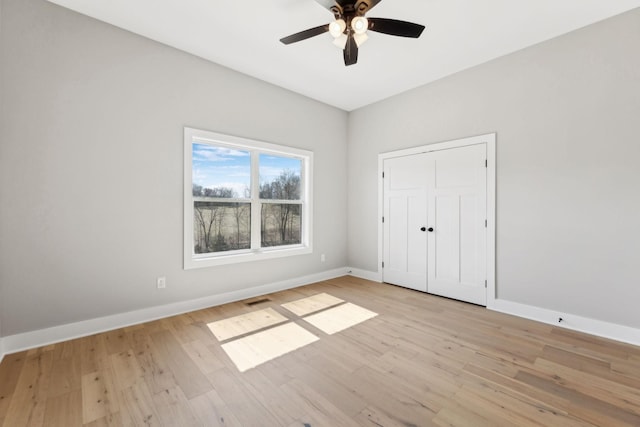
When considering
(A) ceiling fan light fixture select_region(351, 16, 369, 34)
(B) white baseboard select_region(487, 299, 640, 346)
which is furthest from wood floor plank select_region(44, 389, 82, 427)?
(B) white baseboard select_region(487, 299, 640, 346)

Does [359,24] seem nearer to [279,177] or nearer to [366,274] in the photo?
[279,177]

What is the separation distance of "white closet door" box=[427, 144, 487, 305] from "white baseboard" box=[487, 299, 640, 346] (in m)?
0.26

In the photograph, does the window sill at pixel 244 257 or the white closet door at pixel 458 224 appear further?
the white closet door at pixel 458 224

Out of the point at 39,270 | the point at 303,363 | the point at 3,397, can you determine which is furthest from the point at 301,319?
the point at 39,270

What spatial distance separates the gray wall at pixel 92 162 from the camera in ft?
7.51

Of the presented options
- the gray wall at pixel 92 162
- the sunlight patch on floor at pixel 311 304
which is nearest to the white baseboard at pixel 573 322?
the sunlight patch on floor at pixel 311 304

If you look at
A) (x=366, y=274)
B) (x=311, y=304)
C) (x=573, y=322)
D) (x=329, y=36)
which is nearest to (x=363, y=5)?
(x=329, y=36)

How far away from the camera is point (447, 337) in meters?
2.57

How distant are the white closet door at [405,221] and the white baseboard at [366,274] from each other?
0.12 m

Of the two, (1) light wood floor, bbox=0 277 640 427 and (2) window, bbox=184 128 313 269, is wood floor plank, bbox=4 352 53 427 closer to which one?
(1) light wood floor, bbox=0 277 640 427

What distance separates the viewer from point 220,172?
3.57 m

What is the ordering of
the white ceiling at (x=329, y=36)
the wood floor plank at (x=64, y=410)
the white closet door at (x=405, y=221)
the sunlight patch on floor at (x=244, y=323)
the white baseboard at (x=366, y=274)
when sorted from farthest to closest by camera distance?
the white baseboard at (x=366, y=274)
the white closet door at (x=405, y=221)
the sunlight patch on floor at (x=244, y=323)
the white ceiling at (x=329, y=36)
the wood floor plank at (x=64, y=410)

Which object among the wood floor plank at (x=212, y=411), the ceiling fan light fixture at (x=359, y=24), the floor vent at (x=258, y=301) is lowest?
the wood floor plank at (x=212, y=411)

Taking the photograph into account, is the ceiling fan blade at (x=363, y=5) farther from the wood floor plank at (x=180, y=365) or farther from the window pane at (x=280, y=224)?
the wood floor plank at (x=180, y=365)
